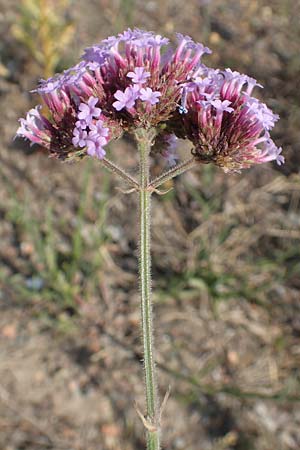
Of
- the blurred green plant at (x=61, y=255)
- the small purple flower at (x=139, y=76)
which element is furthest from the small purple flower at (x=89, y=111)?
the blurred green plant at (x=61, y=255)

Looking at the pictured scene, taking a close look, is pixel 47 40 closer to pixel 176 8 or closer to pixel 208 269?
pixel 176 8

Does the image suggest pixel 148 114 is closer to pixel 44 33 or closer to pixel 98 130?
pixel 98 130

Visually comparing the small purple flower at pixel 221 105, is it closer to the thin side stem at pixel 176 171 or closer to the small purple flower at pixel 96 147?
the thin side stem at pixel 176 171

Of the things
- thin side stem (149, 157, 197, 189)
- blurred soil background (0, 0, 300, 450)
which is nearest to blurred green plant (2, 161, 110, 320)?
blurred soil background (0, 0, 300, 450)

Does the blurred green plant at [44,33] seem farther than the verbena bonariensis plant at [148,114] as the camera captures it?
Yes

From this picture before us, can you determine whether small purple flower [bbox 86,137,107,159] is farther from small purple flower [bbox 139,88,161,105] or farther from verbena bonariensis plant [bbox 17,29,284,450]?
small purple flower [bbox 139,88,161,105]

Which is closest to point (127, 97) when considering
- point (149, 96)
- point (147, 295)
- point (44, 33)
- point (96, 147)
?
point (149, 96)
